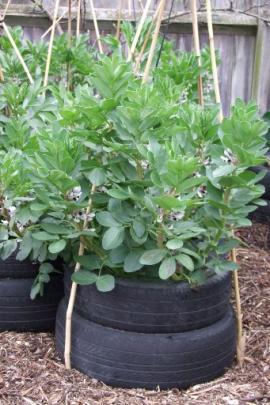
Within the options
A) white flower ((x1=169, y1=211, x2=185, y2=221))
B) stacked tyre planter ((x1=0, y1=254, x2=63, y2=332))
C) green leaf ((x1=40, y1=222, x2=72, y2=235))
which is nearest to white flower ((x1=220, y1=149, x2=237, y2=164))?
white flower ((x1=169, y1=211, x2=185, y2=221))

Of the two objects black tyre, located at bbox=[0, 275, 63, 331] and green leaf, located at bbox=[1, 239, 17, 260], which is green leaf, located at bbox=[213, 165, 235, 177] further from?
black tyre, located at bbox=[0, 275, 63, 331]

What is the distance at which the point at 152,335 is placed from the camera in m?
2.39

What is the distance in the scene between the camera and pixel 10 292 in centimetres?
279

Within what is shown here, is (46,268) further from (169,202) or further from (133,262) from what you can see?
(169,202)

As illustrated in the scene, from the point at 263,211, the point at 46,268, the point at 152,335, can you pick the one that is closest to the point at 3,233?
the point at 46,268

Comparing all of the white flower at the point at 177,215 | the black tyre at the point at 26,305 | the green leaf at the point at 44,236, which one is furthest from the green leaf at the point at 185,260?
the black tyre at the point at 26,305

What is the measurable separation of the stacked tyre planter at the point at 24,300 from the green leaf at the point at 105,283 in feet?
1.80

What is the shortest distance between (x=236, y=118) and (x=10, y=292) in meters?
1.24

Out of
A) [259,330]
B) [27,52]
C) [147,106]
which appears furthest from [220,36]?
[147,106]

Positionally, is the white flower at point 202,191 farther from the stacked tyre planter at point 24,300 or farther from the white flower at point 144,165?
the stacked tyre planter at point 24,300

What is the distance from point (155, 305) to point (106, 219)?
1.18 feet

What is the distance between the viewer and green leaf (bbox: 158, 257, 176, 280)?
2.19 meters

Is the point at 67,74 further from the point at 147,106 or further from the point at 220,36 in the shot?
the point at 220,36

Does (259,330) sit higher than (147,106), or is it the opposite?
(147,106)
